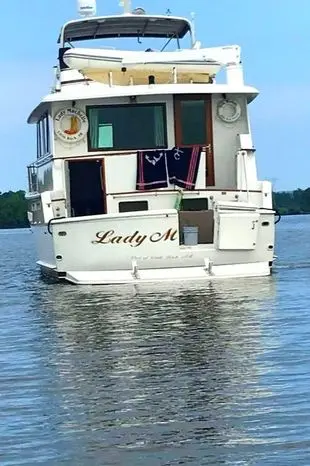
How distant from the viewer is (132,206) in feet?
55.3

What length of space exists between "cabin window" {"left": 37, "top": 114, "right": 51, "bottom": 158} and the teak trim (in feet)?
8.33

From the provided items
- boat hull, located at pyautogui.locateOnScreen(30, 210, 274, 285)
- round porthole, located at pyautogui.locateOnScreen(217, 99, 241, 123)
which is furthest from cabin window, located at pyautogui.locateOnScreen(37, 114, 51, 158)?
boat hull, located at pyautogui.locateOnScreen(30, 210, 274, 285)

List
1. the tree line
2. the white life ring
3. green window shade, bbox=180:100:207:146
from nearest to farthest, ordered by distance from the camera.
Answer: the white life ring → green window shade, bbox=180:100:207:146 → the tree line

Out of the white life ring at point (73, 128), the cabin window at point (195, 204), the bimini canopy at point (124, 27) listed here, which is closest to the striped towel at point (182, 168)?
the cabin window at point (195, 204)

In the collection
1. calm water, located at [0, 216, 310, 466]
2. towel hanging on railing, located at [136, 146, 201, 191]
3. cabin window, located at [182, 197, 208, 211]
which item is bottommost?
calm water, located at [0, 216, 310, 466]

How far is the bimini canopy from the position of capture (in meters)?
21.0

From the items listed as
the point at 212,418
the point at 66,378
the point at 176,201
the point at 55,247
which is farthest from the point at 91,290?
the point at 212,418

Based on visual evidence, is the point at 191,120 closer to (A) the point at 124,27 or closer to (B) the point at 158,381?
(A) the point at 124,27

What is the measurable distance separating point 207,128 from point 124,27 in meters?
4.45

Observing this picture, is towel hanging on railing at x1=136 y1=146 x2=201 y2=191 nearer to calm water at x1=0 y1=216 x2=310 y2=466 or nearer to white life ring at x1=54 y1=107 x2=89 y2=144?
white life ring at x1=54 y1=107 x2=89 y2=144

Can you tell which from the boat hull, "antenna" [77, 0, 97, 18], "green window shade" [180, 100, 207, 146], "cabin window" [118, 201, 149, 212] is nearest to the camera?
the boat hull

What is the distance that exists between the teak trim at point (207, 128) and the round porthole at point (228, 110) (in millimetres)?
200

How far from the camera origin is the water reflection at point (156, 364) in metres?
6.16

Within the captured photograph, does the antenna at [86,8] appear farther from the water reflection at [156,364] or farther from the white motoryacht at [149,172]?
the water reflection at [156,364]
